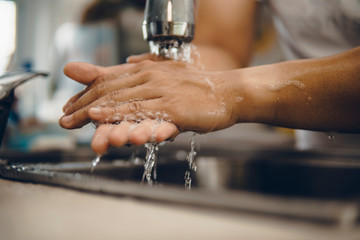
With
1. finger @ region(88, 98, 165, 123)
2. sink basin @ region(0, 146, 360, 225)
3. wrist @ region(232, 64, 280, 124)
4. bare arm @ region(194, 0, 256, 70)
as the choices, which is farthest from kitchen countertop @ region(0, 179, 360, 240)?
bare arm @ region(194, 0, 256, 70)

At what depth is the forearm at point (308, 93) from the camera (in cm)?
49

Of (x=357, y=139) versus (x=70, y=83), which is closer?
(x=357, y=139)

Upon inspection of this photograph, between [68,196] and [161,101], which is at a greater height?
[161,101]

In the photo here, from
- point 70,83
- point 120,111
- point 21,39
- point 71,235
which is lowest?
point 71,235

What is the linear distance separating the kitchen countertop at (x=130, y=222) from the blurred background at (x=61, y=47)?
0.77 meters

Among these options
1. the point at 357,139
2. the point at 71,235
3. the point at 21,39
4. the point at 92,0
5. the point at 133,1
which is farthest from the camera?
the point at 21,39

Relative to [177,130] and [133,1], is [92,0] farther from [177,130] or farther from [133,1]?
[177,130]

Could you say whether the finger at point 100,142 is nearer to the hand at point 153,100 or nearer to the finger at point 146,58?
the hand at point 153,100

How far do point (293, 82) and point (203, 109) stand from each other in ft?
0.46

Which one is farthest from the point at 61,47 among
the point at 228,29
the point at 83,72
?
the point at 83,72

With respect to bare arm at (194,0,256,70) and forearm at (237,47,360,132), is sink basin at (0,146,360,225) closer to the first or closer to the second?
forearm at (237,47,360,132)

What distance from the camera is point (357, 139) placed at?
99 cm

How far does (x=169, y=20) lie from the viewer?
47 centimetres

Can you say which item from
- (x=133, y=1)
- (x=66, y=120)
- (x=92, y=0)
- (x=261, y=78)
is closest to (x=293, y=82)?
(x=261, y=78)
